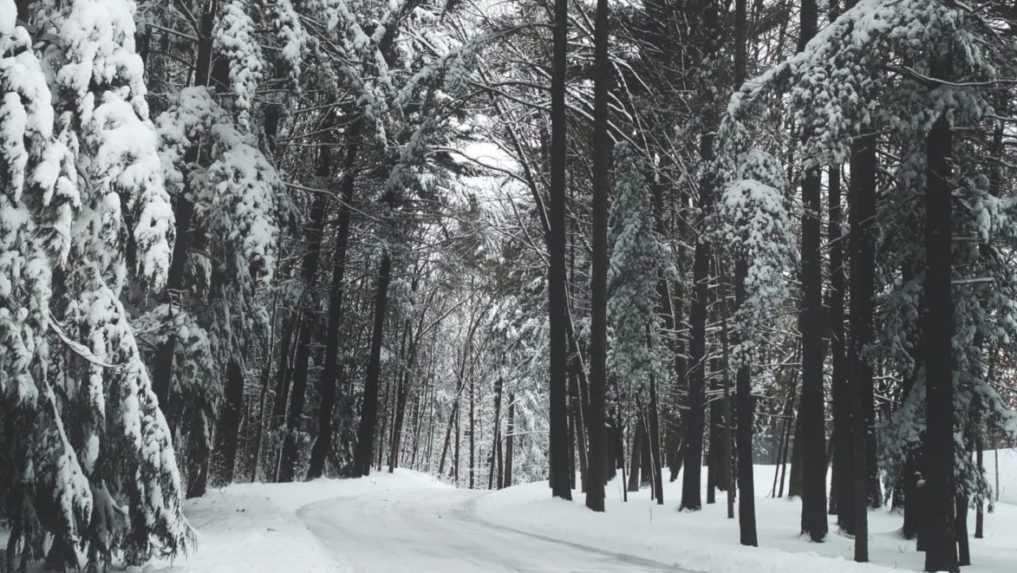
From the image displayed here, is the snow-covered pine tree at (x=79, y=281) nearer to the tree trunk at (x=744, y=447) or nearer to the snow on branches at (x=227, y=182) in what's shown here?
the snow on branches at (x=227, y=182)

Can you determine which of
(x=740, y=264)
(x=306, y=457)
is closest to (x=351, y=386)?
(x=306, y=457)

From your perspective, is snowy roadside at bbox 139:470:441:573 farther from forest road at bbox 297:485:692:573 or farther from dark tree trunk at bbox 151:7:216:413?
dark tree trunk at bbox 151:7:216:413

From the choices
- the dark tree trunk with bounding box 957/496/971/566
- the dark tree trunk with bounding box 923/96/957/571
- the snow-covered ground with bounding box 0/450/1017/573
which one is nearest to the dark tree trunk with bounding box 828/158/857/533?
the snow-covered ground with bounding box 0/450/1017/573

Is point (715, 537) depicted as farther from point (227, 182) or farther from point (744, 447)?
point (227, 182)

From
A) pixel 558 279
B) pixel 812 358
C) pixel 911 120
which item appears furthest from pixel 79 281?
pixel 558 279

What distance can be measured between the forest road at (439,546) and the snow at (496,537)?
2 centimetres

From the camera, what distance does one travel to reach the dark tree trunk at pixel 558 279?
1808 centimetres

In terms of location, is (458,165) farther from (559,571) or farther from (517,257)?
(559,571)

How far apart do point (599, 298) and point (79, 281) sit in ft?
39.3

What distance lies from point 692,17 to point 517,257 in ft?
35.2

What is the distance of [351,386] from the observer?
107ft

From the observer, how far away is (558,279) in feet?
61.7

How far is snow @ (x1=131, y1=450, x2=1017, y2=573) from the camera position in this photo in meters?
9.68

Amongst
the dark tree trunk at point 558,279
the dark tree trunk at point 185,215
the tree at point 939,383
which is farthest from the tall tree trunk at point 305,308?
the tree at point 939,383
